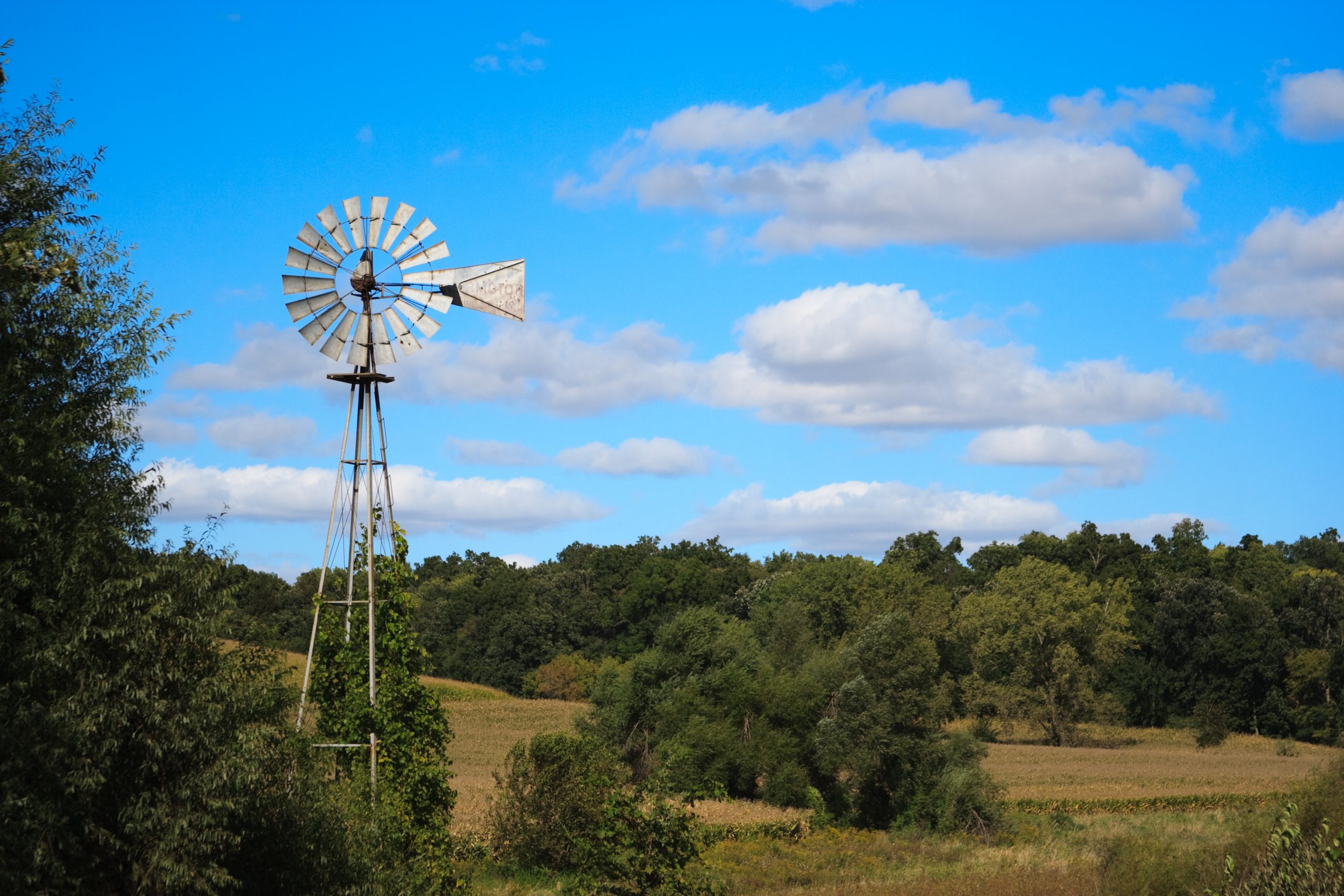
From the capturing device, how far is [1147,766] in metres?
60.1

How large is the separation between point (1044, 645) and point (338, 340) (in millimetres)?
66680

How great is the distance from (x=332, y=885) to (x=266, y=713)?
2.70 m

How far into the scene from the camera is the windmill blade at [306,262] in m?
18.7

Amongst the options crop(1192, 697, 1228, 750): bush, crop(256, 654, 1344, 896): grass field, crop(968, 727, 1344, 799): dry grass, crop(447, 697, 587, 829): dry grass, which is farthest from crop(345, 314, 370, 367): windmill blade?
crop(1192, 697, 1228, 750): bush

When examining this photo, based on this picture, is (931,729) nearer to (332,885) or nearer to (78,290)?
(332,885)

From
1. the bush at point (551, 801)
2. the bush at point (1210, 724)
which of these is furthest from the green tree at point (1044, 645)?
the bush at point (551, 801)

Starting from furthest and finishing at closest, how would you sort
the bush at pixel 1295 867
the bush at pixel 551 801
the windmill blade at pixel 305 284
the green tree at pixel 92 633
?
the bush at pixel 551 801 < the windmill blade at pixel 305 284 < the bush at pixel 1295 867 < the green tree at pixel 92 633

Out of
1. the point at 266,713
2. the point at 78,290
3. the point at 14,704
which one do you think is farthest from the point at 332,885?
the point at 78,290

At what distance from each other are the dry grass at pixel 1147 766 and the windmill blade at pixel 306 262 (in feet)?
133

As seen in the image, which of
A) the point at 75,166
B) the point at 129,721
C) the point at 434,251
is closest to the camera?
the point at 129,721

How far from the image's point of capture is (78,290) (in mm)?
12312

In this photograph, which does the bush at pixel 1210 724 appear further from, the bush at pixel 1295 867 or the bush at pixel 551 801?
the bush at pixel 1295 867

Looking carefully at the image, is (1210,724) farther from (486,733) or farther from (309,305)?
(309,305)

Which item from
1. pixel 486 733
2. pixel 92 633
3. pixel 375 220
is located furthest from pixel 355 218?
pixel 486 733
